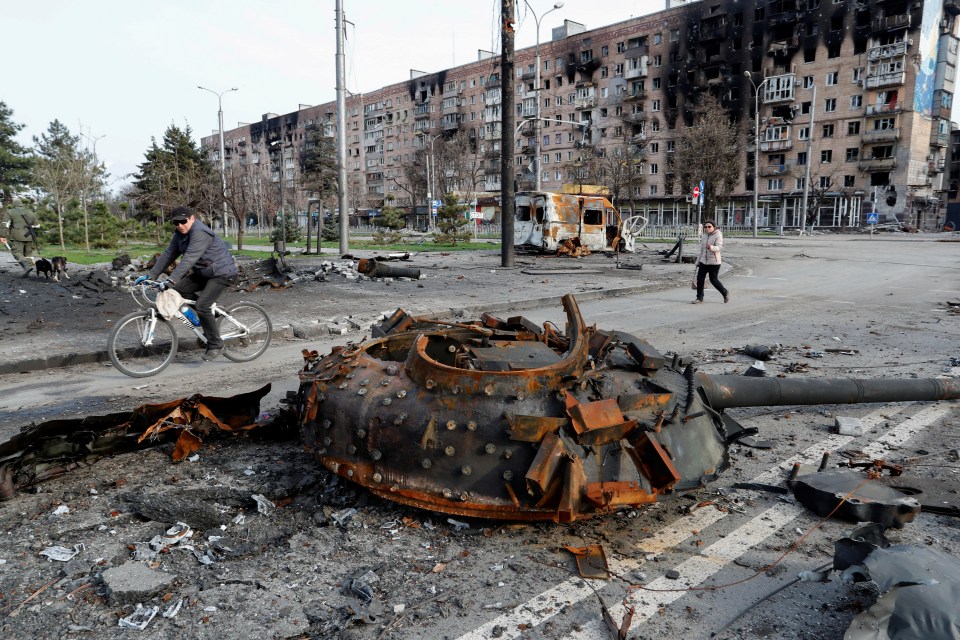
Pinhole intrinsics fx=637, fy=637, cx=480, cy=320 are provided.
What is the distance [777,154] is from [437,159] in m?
36.3

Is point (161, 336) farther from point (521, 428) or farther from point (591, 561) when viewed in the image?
point (591, 561)

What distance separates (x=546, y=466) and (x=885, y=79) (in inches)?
2812

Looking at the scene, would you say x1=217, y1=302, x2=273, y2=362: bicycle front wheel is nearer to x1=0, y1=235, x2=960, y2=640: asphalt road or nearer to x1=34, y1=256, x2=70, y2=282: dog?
x1=0, y1=235, x2=960, y2=640: asphalt road

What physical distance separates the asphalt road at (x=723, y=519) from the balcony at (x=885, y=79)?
60.3 meters

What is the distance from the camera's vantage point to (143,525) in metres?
3.28

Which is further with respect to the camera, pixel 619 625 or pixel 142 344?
pixel 142 344

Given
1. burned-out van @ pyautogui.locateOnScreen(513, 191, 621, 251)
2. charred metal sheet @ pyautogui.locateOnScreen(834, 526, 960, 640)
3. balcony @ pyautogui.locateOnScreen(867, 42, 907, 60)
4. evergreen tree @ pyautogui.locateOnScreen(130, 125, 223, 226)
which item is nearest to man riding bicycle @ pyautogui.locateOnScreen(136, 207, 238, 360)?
charred metal sheet @ pyautogui.locateOnScreen(834, 526, 960, 640)

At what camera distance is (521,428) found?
113 inches

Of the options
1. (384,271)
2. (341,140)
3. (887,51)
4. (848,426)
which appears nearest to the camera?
(848,426)

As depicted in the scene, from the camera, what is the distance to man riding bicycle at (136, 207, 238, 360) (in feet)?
23.5

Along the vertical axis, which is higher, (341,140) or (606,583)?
(341,140)

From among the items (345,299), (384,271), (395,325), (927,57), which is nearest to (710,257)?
(345,299)

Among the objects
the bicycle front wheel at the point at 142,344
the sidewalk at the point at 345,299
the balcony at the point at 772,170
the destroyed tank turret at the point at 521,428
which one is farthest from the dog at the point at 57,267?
the balcony at the point at 772,170

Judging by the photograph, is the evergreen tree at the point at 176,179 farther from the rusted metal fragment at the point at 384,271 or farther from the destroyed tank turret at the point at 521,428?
the destroyed tank turret at the point at 521,428
